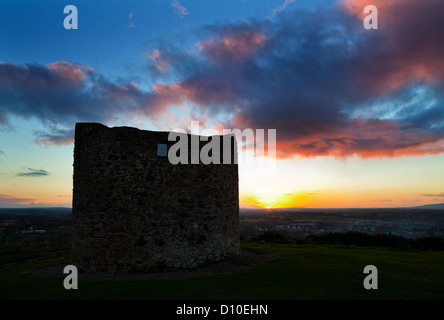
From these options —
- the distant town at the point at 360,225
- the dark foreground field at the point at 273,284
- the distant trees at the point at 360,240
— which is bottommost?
the distant town at the point at 360,225

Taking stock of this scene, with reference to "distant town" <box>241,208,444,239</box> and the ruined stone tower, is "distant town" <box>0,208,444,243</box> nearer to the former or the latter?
"distant town" <box>241,208,444,239</box>

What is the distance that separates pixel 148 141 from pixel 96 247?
416 centimetres

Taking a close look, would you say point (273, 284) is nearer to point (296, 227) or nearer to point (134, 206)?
point (134, 206)

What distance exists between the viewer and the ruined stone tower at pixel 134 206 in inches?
409

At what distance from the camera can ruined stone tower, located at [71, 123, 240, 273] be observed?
34.1 ft

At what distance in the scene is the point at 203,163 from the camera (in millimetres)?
11727

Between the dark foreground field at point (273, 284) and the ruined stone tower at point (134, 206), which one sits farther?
the ruined stone tower at point (134, 206)

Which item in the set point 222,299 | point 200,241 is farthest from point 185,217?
point 222,299

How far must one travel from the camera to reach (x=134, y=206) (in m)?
10.5

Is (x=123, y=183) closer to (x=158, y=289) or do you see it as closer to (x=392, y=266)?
(x=158, y=289)

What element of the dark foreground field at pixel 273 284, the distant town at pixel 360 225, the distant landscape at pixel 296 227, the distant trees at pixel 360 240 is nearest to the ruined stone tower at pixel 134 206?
the dark foreground field at pixel 273 284

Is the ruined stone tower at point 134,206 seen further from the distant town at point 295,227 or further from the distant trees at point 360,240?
the distant town at point 295,227

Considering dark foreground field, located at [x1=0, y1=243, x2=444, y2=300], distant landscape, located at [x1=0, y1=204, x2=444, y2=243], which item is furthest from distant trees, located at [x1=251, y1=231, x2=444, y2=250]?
dark foreground field, located at [x1=0, y1=243, x2=444, y2=300]

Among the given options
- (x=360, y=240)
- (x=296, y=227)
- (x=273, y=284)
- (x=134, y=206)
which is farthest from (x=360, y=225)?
(x=134, y=206)
